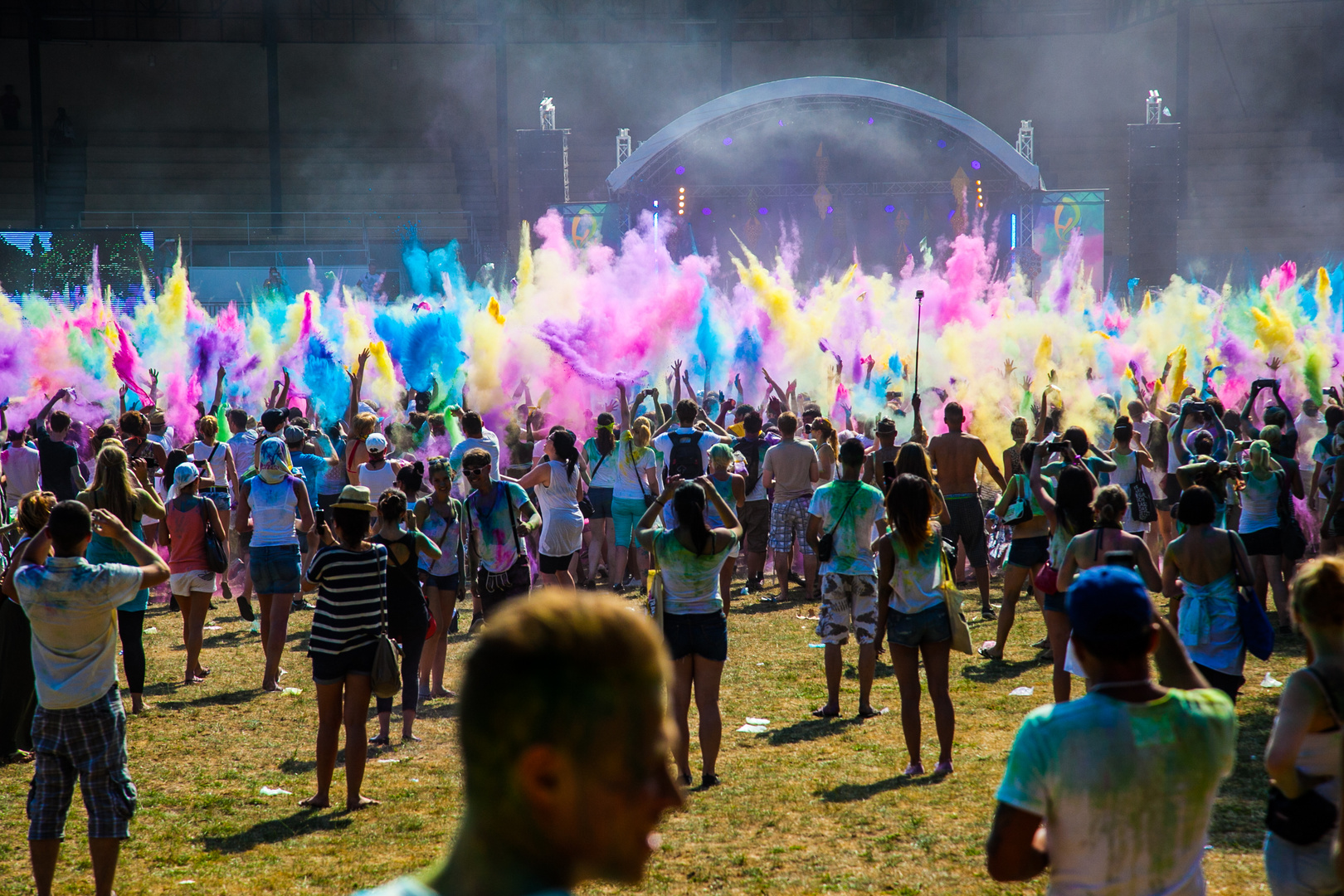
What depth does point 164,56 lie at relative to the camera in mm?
33625

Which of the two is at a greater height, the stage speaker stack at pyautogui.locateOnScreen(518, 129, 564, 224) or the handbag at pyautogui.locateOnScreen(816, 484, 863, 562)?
the stage speaker stack at pyautogui.locateOnScreen(518, 129, 564, 224)

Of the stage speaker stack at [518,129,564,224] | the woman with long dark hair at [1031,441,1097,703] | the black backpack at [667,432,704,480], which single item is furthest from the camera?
the stage speaker stack at [518,129,564,224]

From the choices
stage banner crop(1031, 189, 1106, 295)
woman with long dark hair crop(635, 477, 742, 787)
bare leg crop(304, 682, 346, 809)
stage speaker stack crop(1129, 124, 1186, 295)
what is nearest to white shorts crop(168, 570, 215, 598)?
bare leg crop(304, 682, 346, 809)

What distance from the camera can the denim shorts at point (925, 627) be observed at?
551 centimetres

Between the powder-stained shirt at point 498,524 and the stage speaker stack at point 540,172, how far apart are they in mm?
19926

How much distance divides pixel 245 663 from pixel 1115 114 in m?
32.2

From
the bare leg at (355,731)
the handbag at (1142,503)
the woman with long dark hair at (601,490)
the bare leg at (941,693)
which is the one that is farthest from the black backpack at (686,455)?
the bare leg at (355,731)

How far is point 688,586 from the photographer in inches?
209

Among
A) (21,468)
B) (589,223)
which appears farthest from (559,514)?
(589,223)

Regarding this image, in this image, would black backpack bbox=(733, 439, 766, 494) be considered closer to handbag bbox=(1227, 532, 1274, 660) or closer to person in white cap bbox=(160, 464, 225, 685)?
person in white cap bbox=(160, 464, 225, 685)

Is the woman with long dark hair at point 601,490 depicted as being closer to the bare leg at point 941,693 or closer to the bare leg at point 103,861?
the bare leg at point 941,693

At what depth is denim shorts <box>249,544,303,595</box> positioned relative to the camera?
7254 millimetres

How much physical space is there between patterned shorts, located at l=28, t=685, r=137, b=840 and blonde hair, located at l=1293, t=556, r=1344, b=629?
3528 millimetres

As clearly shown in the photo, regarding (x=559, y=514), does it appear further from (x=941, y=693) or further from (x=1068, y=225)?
(x=1068, y=225)
